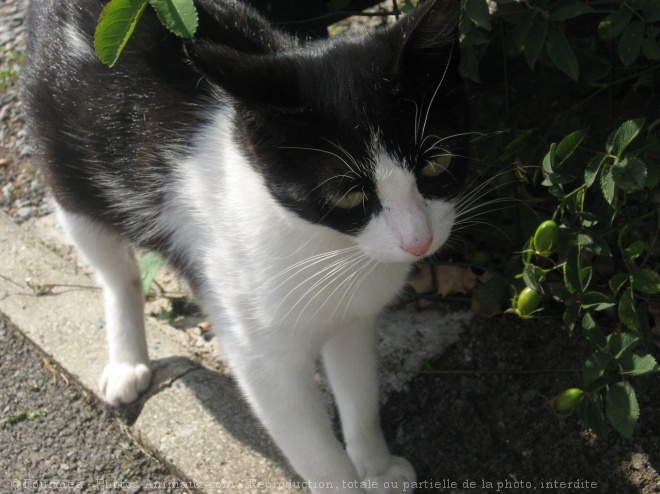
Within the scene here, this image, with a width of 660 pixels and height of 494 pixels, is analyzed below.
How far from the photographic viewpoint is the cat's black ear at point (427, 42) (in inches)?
64.1

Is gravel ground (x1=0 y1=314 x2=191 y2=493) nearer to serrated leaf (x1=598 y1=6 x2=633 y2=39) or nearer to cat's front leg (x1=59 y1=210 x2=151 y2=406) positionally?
cat's front leg (x1=59 y1=210 x2=151 y2=406)

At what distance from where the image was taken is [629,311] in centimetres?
194

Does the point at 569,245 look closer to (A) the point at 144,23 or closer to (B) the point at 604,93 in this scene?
(B) the point at 604,93

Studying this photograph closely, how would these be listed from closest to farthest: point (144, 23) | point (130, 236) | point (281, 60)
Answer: point (281, 60), point (144, 23), point (130, 236)

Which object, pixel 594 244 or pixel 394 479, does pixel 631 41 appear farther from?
pixel 394 479

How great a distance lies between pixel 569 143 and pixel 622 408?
628mm

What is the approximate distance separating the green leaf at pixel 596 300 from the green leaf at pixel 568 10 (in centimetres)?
69

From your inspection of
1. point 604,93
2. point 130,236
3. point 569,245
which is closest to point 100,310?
point 130,236

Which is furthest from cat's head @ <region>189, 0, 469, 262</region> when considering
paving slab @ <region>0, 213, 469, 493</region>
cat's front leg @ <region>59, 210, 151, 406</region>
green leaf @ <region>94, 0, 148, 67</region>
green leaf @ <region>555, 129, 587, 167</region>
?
cat's front leg @ <region>59, 210, 151, 406</region>

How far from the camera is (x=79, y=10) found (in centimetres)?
231

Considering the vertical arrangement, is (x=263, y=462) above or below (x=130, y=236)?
below

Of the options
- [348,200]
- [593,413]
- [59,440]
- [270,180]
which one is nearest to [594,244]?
[593,413]

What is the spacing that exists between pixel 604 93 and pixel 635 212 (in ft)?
1.49

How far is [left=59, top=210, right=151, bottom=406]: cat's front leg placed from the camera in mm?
2645
